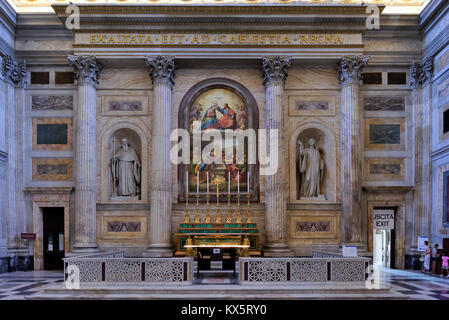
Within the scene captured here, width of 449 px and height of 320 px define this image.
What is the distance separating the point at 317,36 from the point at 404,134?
15.9ft

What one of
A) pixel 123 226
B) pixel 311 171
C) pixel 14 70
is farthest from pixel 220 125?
pixel 14 70

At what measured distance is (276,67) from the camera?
56.3 feet

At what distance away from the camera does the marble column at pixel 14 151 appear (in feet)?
56.2

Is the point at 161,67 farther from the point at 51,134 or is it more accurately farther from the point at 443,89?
the point at 443,89

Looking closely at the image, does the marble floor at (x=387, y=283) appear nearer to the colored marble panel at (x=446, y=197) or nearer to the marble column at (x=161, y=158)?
the colored marble panel at (x=446, y=197)

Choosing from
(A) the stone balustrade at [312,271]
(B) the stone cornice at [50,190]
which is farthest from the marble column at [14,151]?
(A) the stone balustrade at [312,271]

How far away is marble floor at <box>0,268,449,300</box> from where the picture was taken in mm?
11767

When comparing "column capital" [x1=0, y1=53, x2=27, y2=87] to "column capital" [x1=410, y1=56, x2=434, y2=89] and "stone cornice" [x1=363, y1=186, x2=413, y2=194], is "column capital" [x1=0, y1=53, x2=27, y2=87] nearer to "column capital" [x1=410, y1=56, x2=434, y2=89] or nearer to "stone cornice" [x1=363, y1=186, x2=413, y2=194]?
"stone cornice" [x1=363, y1=186, x2=413, y2=194]

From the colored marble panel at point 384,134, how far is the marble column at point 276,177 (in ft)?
11.2

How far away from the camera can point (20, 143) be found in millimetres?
17719

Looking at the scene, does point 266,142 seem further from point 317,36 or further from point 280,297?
point 280,297

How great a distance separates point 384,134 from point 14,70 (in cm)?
1365

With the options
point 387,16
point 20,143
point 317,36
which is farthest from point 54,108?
point 387,16

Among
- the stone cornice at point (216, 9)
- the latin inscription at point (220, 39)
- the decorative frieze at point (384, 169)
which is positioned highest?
the stone cornice at point (216, 9)
